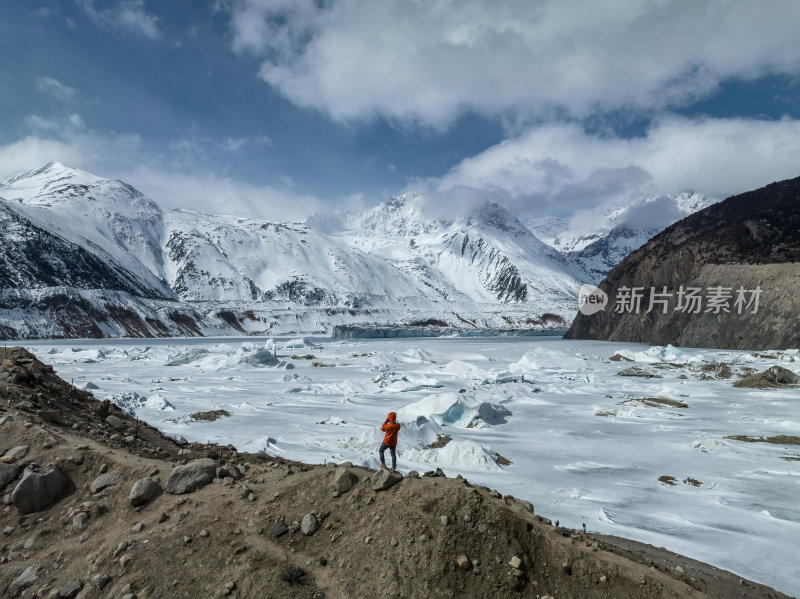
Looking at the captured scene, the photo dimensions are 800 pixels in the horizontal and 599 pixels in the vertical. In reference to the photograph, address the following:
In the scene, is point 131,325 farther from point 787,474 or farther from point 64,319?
point 787,474

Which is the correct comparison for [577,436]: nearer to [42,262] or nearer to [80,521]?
[80,521]

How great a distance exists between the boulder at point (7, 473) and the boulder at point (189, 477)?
2309 mm

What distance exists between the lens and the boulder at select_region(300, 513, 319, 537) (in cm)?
570

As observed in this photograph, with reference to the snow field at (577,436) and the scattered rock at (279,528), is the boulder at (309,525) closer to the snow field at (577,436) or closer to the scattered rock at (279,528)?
the scattered rock at (279,528)

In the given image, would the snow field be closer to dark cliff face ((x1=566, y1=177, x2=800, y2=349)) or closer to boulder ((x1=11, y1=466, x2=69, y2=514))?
boulder ((x1=11, y1=466, x2=69, y2=514))

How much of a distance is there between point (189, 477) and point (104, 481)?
3.85 ft

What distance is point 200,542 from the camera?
550cm

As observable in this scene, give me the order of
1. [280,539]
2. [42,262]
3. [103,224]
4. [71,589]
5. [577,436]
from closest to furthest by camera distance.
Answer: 1. [71,589]
2. [280,539]
3. [577,436]
4. [42,262]
5. [103,224]

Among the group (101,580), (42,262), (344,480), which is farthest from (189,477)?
Result: (42,262)

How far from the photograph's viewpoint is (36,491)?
6.41 m

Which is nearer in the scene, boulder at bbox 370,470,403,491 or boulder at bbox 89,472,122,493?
boulder at bbox 370,470,403,491

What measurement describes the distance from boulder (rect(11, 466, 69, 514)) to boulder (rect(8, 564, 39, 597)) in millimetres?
1156

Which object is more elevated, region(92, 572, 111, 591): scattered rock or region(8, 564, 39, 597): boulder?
region(92, 572, 111, 591): scattered rock

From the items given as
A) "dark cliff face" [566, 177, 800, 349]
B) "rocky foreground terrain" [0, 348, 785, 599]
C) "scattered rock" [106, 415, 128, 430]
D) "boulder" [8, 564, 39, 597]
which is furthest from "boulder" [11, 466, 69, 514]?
"dark cliff face" [566, 177, 800, 349]
